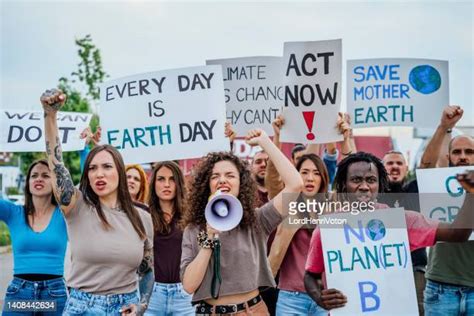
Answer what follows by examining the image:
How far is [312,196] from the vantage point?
5793 mm

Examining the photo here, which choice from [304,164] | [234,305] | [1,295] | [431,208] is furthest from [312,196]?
[1,295]

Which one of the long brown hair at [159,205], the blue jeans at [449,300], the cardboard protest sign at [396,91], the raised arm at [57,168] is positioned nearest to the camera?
the raised arm at [57,168]

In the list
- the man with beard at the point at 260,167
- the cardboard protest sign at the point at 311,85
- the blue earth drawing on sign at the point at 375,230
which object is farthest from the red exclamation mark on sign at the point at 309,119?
the blue earth drawing on sign at the point at 375,230

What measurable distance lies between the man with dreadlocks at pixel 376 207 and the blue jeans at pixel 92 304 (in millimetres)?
1157

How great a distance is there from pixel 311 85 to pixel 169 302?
217 cm

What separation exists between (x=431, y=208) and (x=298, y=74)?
174 cm

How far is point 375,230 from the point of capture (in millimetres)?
4426

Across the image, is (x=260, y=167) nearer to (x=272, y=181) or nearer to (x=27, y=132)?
(x=272, y=181)

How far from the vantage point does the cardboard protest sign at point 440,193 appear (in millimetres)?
5309

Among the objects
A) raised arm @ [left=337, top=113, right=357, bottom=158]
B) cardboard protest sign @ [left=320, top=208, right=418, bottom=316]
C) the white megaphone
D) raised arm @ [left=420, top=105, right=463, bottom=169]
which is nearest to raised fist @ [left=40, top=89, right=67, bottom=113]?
the white megaphone

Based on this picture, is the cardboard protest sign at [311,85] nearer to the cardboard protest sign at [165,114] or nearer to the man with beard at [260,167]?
the man with beard at [260,167]

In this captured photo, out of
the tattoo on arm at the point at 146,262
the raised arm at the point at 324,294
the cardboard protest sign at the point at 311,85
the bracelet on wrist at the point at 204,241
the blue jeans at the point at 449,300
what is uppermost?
the cardboard protest sign at the point at 311,85

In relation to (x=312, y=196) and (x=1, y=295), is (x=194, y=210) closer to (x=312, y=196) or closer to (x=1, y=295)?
(x=312, y=196)

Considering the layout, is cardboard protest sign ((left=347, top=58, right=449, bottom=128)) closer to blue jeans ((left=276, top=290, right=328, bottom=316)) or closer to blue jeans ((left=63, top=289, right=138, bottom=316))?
blue jeans ((left=276, top=290, right=328, bottom=316))
